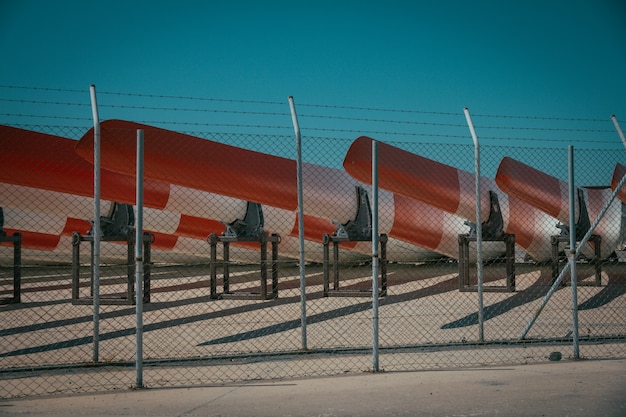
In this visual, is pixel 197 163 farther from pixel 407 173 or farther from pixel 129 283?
pixel 407 173

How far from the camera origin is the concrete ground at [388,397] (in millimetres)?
4648

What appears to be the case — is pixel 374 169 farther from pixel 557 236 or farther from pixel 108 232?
pixel 557 236

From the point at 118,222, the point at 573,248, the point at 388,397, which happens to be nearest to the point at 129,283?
Answer: the point at 118,222

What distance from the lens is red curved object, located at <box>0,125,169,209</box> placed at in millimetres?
9203

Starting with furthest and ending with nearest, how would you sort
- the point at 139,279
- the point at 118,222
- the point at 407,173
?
the point at 118,222
the point at 407,173
the point at 139,279

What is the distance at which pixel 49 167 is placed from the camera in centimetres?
980

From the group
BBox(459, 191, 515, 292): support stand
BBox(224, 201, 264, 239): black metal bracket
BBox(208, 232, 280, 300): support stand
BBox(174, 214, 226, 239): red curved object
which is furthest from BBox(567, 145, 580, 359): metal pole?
BBox(174, 214, 226, 239): red curved object

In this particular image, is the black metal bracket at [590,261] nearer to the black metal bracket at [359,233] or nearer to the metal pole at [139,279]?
the black metal bracket at [359,233]

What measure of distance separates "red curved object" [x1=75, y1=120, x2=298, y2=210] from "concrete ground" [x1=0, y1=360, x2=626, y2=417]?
12.6 ft

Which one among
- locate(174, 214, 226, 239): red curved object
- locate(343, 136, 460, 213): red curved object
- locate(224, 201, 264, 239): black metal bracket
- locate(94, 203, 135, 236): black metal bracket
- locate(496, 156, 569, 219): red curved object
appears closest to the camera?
locate(343, 136, 460, 213): red curved object

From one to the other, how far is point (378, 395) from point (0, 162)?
597 cm

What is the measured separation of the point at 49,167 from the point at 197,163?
76.0 inches

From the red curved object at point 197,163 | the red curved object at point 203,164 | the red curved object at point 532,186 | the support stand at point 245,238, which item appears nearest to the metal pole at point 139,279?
the red curved object at point 203,164

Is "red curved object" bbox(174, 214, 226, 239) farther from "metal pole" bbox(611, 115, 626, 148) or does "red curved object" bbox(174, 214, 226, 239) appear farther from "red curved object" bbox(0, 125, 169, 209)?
"metal pole" bbox(611, 115, 626, 148)
